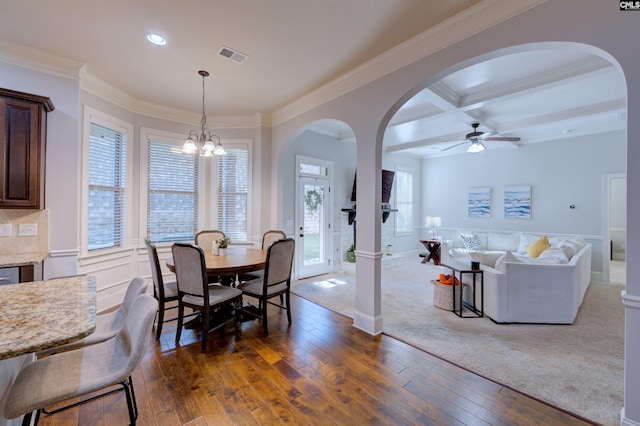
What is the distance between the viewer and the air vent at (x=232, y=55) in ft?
9.09

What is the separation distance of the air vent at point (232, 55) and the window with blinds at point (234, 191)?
1.95 m

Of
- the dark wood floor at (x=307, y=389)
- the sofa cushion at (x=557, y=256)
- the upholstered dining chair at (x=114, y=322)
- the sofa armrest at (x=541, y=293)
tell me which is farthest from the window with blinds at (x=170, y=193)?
the sofa cushion at (x=557, y=256)

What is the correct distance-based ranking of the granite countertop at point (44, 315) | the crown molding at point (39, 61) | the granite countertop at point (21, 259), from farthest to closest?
1. the crown molding at point (39, 61)
2. the granite countertop at point (21, 259)
3. the granite countertop at point (44, 315)

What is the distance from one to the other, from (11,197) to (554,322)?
235 inches

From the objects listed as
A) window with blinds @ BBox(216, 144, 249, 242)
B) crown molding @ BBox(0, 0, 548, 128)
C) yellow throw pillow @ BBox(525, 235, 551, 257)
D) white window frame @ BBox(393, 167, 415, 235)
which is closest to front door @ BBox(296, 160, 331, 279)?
window with blinds @ BBox(216, 144, 249, 242)

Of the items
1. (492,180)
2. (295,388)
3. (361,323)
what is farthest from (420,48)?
(492,180)

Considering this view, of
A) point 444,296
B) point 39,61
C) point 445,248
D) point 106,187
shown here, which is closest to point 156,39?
point 39,61

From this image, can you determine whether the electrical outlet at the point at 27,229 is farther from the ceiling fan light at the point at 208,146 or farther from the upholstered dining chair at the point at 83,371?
the upholstered dining chair at the point at 83,371

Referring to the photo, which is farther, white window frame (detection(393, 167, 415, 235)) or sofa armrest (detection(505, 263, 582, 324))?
white window frame (detection(393, 167, 415, 235))

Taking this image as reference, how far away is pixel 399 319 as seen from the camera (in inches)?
134

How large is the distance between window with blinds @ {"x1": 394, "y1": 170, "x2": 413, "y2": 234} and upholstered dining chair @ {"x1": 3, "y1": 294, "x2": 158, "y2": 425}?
714 centimetres

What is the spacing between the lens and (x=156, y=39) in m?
2.60

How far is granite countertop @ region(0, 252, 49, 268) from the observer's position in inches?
93.0

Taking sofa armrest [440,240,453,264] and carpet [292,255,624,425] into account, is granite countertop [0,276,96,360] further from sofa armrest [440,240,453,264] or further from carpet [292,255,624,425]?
sofa armrest [440,240,453,264]
